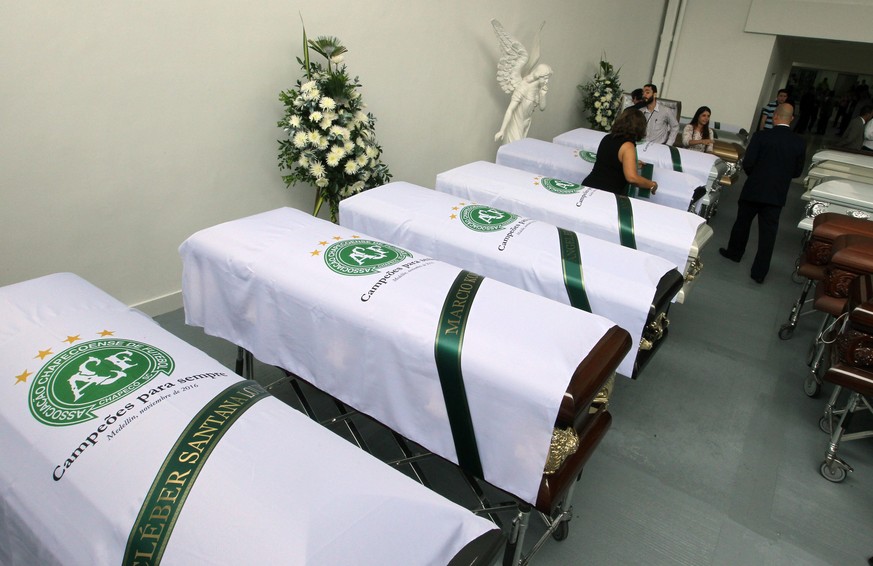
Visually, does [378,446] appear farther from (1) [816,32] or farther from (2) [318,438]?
(1) [816,32]

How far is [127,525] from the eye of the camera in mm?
981

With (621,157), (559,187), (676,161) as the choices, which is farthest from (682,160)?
(559,187)

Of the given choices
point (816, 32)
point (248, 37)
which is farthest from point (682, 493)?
point (816, 32)

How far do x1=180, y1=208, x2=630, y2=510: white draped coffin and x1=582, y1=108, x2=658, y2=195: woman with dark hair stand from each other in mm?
2122

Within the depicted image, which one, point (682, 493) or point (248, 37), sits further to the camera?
point (248, 37)

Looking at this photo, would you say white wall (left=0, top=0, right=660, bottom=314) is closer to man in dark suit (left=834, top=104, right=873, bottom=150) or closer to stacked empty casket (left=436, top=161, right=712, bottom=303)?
stacked empty casket (left=436, top=161, right=712, bottom=303)

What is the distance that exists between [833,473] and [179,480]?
2722 millimetres

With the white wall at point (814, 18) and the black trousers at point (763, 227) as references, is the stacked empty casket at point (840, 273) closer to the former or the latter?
the black trousers at point (763, 227)

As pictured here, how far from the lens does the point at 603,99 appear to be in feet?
23.3

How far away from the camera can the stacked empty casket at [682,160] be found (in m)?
4.69

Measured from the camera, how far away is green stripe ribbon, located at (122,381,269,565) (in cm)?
96

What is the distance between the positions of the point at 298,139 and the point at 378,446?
1.86m

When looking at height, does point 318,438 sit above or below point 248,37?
below

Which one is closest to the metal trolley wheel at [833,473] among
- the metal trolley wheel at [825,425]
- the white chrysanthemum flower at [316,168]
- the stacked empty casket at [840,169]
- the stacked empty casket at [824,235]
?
the metal trolley wheel at [825,425]
